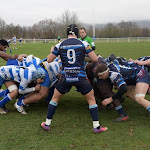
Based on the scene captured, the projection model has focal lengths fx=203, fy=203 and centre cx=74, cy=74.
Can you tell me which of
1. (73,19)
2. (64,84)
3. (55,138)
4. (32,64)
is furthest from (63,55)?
(73,19)

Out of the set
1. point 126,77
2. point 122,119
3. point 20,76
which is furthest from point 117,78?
point 20,76

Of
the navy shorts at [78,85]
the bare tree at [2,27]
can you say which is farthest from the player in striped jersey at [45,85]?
the bare tree at [2,27]

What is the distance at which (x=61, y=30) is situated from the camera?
205ft

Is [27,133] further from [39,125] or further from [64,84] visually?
[64,84]

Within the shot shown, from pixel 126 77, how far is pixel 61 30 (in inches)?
2362

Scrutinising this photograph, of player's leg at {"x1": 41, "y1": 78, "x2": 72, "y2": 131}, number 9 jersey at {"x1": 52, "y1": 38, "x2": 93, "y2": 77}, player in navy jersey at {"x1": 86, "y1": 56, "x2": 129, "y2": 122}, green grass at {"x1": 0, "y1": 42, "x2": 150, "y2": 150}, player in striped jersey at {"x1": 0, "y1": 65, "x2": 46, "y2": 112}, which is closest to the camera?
green grass at {"x1": 0, "y1": 42, "x2": 150, "y2": 150}

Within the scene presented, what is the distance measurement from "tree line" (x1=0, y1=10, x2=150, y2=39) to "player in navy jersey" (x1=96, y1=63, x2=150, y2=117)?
168ft

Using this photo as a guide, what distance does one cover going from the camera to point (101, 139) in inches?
138

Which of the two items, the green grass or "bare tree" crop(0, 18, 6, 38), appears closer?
the green grass

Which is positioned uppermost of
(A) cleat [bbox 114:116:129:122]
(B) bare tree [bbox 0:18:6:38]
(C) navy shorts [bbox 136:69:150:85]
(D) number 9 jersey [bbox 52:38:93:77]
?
(B) bare tree [bbox 0:18:6:38]

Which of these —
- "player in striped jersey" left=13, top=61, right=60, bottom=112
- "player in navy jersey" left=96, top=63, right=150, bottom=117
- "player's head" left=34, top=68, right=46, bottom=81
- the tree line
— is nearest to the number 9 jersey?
"player in navy jersey" left=96, top=63, right=150, bottom=117

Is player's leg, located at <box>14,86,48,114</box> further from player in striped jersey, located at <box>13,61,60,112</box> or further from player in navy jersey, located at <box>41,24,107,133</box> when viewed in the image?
player in navy jersey, located at <box>41,24,107,133</box>

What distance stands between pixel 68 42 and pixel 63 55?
25cm

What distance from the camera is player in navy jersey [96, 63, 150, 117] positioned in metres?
4.02
